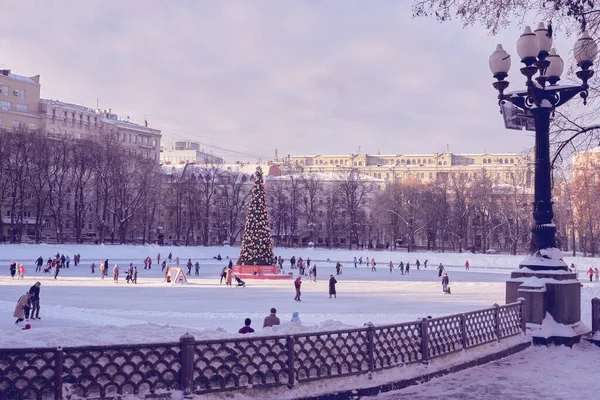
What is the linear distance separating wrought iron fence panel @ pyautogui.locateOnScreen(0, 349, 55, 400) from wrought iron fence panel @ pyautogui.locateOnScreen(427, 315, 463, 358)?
555 cm

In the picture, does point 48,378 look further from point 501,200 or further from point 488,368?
point 501,200

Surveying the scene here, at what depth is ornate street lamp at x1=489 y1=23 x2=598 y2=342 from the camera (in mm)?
12469

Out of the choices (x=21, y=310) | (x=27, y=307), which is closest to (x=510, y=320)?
(x=21, y=310)

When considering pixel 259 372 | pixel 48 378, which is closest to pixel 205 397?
pixel 259 372

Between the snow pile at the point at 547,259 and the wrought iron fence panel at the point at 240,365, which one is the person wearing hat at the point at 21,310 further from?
the snow pile at the point at 547,259

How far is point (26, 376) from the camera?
6.71 metres

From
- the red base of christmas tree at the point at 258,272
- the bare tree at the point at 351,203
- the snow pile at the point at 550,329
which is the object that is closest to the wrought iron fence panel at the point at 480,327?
the snow pile at the point at 550,329

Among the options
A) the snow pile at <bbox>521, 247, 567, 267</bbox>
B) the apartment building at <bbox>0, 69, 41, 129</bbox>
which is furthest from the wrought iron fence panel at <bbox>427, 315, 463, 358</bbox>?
the apartment building at <bbox>0, 69, 41, 129</bbox>

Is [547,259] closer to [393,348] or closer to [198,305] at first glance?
[393,348]

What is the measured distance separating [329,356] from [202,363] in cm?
Result: 172

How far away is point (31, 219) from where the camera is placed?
85188 millimetres

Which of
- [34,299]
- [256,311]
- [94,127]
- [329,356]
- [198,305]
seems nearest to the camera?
[329,356]

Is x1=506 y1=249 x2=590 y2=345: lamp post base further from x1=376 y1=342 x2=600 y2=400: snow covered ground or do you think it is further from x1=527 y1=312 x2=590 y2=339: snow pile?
x1=376 y1=342 x2=600 y2=400: snow covered ground

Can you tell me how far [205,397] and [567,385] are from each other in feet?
18.4
